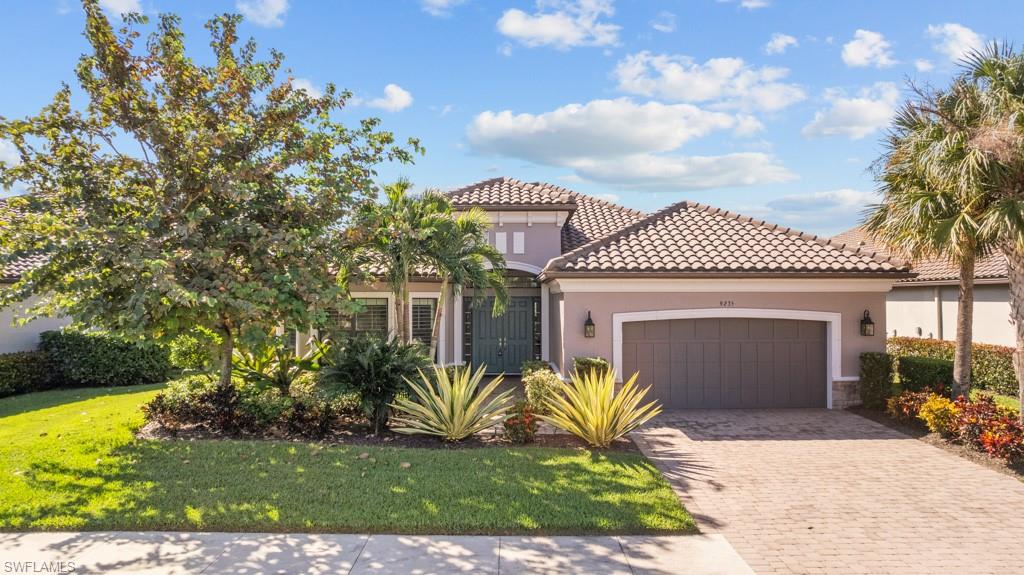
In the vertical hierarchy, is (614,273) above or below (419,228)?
below

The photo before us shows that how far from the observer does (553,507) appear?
21.4ft

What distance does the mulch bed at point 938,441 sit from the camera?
26.7 feet

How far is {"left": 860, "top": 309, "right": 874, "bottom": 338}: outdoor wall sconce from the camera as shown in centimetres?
1184

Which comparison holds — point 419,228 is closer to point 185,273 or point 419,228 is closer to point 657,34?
point 185,273

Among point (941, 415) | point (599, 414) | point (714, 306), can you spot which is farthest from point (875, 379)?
point (599, 414)

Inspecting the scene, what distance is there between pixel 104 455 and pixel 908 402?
13814 mm

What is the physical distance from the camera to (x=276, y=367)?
10.9m

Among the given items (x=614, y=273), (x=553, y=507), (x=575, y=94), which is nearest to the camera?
(x=553, y=507)

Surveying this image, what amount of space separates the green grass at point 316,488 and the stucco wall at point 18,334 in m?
7.77

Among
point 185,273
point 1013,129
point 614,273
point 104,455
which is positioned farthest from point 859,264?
point 104,455

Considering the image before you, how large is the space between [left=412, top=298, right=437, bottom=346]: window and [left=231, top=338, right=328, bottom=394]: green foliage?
14.8 feet

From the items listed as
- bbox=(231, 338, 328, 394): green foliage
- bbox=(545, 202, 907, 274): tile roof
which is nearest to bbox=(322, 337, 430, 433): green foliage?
bbox=(231, 338, 328, 394): green foliage

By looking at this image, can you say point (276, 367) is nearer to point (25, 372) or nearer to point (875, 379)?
point (25, 372)

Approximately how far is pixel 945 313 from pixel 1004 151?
1239 centimetres
